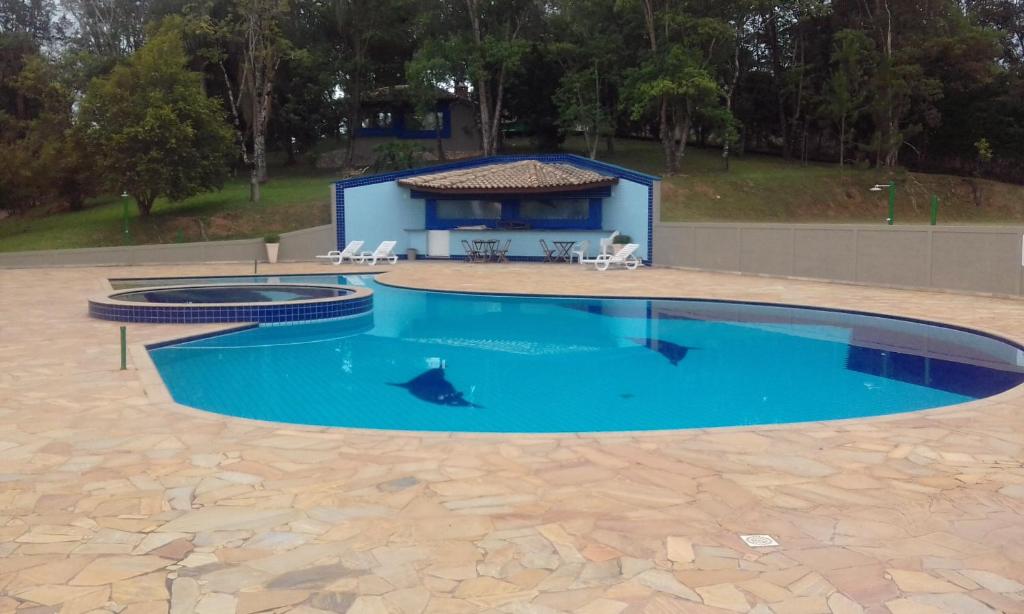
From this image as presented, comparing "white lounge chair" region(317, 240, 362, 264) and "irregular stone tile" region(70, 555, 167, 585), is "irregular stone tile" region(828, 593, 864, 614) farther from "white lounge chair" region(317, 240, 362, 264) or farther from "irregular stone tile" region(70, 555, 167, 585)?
"white lounge chair" region(317, 240, 362, 264)

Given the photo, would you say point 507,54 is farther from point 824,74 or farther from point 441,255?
point 824,74

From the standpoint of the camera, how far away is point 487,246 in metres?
24.2

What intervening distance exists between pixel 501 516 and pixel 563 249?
1964 cm

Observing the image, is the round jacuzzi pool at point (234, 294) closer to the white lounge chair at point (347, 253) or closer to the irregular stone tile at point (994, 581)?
the white lounge chair at point (347, 253)

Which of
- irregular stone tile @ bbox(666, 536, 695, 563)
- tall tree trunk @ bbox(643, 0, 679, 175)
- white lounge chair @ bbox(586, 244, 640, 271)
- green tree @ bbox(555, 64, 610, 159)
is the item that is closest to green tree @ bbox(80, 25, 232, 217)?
white lounge chair @ bbox(586, 244, 640, 271)

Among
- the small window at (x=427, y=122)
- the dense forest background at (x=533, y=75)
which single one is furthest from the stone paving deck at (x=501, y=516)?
the small window at (x=427, y=122)

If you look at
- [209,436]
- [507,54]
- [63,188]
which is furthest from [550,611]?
[63,188]

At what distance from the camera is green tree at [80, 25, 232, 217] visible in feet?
78.6

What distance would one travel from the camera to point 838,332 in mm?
11383

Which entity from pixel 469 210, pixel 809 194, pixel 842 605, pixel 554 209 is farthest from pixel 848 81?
pixel 842 605

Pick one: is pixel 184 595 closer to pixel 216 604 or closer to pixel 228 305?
pixel 216 604

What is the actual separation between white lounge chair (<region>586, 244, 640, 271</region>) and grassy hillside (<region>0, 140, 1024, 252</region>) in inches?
273

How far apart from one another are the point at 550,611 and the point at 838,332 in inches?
379

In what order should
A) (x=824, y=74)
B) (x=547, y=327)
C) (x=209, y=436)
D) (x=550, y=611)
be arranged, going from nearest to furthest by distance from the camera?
1. (x=550, y=611)
2. (x=209, y=436)
3. (x=547, y=327)
4. (x=824, y=74)
